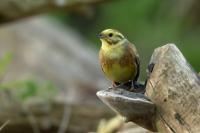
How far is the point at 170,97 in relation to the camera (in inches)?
151

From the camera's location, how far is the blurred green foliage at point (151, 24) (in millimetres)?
13797

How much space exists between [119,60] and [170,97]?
1.43ft

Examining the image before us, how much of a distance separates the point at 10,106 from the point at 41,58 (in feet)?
20.5

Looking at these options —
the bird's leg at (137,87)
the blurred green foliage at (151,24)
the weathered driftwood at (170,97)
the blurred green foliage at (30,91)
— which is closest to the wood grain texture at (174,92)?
the weathered driftwood at (170,97)

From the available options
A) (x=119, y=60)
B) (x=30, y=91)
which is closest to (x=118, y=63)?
(x=119, y=60)

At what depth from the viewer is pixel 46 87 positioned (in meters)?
6.57

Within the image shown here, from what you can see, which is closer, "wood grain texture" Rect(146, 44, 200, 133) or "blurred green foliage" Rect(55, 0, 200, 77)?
"wood grain texture" Rect(146, 44, 200, 133)

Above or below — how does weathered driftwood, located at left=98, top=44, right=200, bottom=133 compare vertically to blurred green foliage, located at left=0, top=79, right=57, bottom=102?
below

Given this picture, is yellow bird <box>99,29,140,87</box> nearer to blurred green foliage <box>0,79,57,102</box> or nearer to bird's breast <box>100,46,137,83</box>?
bird's breast <box>100,46,137,83</box>

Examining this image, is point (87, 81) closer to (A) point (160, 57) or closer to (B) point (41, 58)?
(B) point (41, 58)

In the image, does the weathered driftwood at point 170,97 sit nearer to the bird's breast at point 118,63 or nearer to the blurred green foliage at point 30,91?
the bird's breast at point 118,63

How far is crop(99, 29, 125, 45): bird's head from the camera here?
4250 millimetres

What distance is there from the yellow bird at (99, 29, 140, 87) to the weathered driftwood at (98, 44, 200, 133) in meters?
0.24

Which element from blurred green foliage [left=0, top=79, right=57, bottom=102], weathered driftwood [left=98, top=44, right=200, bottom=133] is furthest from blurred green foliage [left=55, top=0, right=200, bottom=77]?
weathered driftwood [left=98, top=44, right=200, bottom=133]
